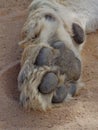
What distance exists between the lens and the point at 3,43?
8.83ft

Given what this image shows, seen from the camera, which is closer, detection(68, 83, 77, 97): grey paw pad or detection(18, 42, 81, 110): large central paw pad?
detection(18, 42, 81, 110): large central paw pad

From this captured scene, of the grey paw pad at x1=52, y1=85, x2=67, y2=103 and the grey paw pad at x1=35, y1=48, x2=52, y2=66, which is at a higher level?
the grey paw pad at x1=35, y1=48, x2=52, y2=66

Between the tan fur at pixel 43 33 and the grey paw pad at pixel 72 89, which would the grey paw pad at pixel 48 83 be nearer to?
the tan fur at pixel 43 33

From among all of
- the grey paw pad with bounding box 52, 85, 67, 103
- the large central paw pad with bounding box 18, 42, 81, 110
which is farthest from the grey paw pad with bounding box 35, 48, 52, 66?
the grey paw pad with bounding box 52, 85, 67, 103

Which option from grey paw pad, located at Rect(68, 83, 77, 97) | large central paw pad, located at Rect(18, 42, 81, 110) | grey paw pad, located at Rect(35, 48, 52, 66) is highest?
grey paw pad, located at Rect(35, 48, 52, 66)

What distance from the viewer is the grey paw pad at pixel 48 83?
1978 millimetres

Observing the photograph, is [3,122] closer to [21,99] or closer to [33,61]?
[21,99]

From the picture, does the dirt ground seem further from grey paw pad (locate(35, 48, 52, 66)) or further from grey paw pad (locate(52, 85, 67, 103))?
grey paw pad (locate(35, 48, 52, 66))

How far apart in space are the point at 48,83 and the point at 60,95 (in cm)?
12

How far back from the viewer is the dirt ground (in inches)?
78.0

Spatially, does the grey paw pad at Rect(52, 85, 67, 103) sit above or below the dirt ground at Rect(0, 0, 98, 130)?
above

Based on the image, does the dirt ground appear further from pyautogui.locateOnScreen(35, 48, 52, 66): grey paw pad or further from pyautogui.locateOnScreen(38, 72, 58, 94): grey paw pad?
pyautogui.locateOnScreen(35, 48, 52, 66): grey paw pad

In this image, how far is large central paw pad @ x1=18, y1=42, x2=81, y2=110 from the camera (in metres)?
2.01

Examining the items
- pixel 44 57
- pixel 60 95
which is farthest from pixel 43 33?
pixel 60 95
